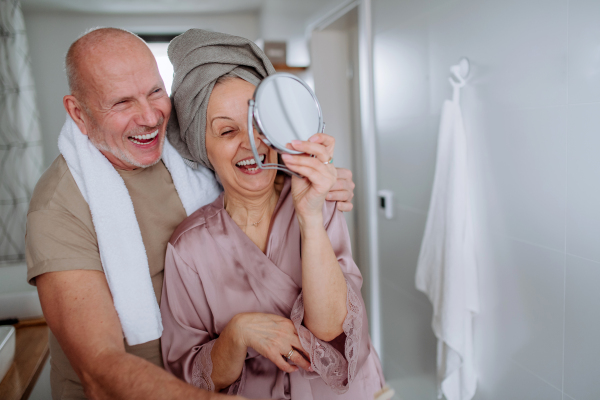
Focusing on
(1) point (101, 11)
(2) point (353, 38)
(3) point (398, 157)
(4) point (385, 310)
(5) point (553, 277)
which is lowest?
(4) point (385, 310)

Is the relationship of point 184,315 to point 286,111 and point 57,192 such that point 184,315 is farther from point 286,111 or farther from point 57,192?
point 286,111

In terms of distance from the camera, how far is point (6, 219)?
2377 mm

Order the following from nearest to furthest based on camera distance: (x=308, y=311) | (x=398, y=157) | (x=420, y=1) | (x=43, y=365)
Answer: (x=308, y=311) < (x=43, y=365) < (x=420, y=1) < (x=398, y=157)

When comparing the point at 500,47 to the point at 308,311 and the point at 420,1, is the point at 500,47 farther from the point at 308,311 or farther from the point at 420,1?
the point at 308,311

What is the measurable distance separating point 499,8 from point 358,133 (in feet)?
4.83

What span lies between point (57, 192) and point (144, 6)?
2.37 metres

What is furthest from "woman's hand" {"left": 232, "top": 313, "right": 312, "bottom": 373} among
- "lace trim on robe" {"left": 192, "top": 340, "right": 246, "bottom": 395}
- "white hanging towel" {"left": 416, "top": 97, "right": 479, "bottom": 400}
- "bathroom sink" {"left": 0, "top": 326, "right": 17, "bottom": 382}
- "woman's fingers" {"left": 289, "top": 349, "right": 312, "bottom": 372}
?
"bathroom sink" {"left": 0, "top": 326, "right": 17, "bottom": 382}

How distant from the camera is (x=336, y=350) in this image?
2.64ft

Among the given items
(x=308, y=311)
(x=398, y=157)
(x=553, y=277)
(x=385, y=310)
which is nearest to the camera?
(x=308, y=311)

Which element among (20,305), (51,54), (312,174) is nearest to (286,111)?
(312,174)

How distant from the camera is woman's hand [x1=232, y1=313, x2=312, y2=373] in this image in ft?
2.52

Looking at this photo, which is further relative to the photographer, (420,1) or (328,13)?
(328,13)

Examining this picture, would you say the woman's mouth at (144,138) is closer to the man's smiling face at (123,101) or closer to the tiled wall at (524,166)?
the man's smiling face at (123,101)

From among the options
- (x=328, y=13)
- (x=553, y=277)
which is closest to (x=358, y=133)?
(x=328, y=13)
